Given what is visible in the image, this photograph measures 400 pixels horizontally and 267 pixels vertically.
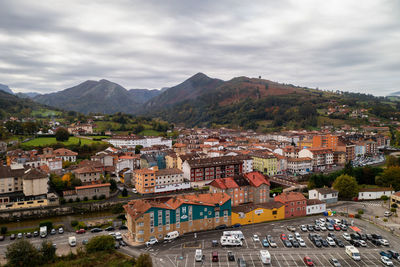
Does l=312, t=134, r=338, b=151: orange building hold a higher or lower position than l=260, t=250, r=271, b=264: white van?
higher

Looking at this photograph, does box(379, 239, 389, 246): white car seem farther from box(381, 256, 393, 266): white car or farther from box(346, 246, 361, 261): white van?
box(346, 246, 361, 261): white van

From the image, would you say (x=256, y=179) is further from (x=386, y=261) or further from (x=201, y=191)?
(x=386, y=261)

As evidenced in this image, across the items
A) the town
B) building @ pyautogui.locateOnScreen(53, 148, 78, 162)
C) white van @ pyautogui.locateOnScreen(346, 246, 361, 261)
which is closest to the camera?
white van @ pyautogui.locateOnScreen(346, 246, 361, 261)

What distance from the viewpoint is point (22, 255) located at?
18.3 m

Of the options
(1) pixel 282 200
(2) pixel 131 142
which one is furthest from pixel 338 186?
(2) pixel 131 142

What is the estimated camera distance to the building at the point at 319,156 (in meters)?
51.6

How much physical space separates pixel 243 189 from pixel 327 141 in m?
35.1

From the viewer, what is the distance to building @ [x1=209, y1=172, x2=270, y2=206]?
104 feet

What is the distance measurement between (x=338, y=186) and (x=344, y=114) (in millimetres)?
73392

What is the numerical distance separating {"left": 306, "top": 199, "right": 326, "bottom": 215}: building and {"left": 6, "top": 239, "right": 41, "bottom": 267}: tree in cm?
2339

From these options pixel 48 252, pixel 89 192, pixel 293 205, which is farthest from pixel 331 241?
pixel 89 192

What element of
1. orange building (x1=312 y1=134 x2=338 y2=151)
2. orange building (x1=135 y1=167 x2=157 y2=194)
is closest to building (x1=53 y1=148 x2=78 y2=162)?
orange building (x1=135 y1=167 x2=157 y2=194)

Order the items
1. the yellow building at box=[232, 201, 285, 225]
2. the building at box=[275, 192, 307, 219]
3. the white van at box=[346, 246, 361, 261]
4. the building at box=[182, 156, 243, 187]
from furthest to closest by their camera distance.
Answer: the building at box=[182, 156, 243, 187], the building at box=[275, 192, 307, 219], the yellow building at box=[232, 201, 285, 225], the white van at box=[346, 246, 361, 261]

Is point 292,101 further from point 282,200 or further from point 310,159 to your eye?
point 282,200
